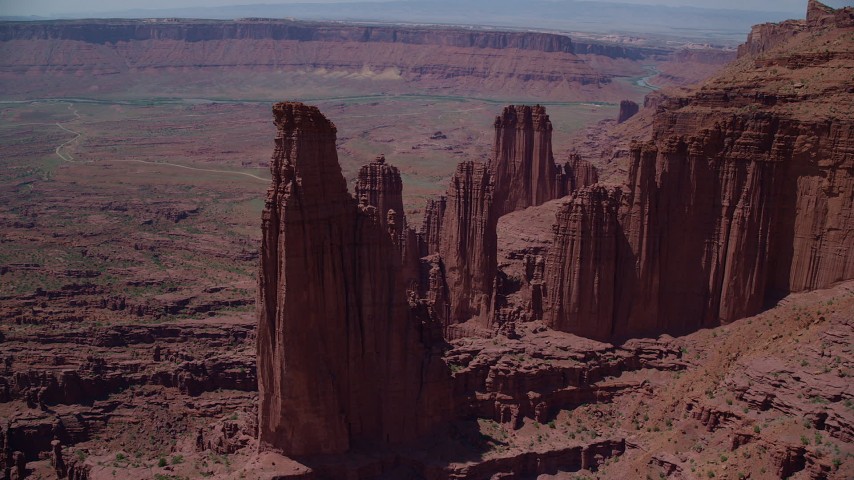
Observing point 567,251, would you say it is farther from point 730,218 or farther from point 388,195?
point 388,195

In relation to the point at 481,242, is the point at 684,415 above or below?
below

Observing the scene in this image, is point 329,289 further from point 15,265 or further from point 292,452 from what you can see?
point 15,265

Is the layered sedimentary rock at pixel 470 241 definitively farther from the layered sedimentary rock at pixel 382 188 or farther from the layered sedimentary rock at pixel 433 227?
the layered sedimentary rock at pixel 433 227

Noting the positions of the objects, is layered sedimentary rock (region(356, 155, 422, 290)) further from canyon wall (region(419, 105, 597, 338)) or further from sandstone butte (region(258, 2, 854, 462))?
canyon wall (region(419, 105, 597, 338))

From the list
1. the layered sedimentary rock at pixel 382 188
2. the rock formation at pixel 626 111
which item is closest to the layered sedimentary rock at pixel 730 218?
the layered sedimentary rock at pixel 382 188

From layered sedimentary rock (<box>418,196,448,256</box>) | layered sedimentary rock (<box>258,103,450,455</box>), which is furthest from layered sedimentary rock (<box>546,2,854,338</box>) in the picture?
layered sedimentary rock (<box>418,196,448,256</box>)

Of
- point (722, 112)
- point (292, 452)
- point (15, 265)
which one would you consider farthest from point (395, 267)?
point (15, 265)

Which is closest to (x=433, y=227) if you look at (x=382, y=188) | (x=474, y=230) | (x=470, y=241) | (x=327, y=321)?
(x=382, y=188)
